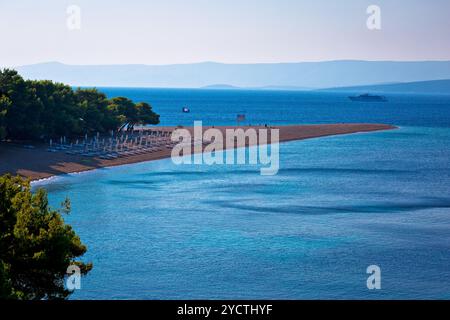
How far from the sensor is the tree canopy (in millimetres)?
76125

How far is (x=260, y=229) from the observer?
42.2m

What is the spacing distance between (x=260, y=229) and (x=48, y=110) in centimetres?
4837

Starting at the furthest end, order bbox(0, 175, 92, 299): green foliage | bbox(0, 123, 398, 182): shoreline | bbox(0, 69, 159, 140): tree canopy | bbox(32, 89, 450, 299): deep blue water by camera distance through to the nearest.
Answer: bbox(0, 69, 159, 140): tree canopy
bbox(0, 123, 398, 182): shoreline
bbox(32, 89, 450, 299): deep blue water
bbox(0, 175, 92, 299): green foliage

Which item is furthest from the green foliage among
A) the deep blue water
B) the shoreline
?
the shoreline

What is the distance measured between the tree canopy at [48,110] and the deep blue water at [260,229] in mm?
15169

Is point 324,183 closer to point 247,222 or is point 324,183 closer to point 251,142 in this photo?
point 247,222

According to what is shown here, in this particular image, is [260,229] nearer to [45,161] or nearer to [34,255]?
[34,255]

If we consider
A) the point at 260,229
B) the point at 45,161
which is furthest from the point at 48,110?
the point at 260,229

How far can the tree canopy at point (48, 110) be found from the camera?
7612cm

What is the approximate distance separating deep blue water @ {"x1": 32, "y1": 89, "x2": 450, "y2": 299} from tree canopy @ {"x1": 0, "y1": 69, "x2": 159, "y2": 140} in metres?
15.2

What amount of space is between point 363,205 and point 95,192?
23276 mm

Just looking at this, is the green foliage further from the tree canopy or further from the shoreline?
the tree canopy

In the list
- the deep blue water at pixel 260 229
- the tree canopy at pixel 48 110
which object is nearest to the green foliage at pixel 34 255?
the deep blue water at pixel 260 229
